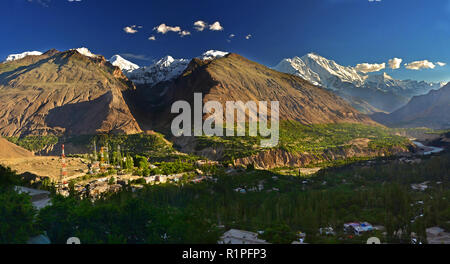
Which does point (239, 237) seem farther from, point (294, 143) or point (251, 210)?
point (294, 143)

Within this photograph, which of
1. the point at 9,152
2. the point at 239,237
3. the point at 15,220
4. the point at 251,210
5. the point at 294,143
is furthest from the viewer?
the point at 294,143

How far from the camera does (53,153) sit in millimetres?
142875

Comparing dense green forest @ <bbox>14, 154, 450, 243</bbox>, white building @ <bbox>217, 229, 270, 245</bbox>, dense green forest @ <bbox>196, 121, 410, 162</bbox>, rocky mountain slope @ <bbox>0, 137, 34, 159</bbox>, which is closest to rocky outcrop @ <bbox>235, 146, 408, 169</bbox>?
dense green forest @ <bbox>196, 121, 410, 162</bbox>

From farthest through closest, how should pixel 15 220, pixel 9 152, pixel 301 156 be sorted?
1. pixel 301 156
2. pixel 9 152
3. pixel 15 220

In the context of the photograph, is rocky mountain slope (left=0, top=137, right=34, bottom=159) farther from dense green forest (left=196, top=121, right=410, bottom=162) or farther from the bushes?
the bushes

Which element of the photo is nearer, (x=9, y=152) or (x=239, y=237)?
(x=239, y=237)

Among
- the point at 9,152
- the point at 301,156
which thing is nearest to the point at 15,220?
the point at 9,152

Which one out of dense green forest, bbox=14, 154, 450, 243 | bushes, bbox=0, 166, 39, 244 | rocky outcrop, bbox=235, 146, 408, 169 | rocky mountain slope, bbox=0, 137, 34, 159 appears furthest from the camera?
rocky outcrop, bbox=235, 146, 408, 169

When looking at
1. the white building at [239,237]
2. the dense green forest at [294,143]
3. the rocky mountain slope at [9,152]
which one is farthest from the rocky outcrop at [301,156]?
the rocky mountain slope at [9,152]

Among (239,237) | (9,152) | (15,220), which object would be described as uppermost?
(9,152)

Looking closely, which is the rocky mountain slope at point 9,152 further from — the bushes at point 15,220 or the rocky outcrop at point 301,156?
the bushes at point 15,220

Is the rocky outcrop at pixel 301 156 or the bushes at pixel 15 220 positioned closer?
the bushes at pixel 15 220

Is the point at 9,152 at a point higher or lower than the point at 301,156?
higher

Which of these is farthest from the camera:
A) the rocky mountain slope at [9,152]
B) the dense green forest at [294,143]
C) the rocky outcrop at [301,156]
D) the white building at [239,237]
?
the dense green forest at [294,143]
